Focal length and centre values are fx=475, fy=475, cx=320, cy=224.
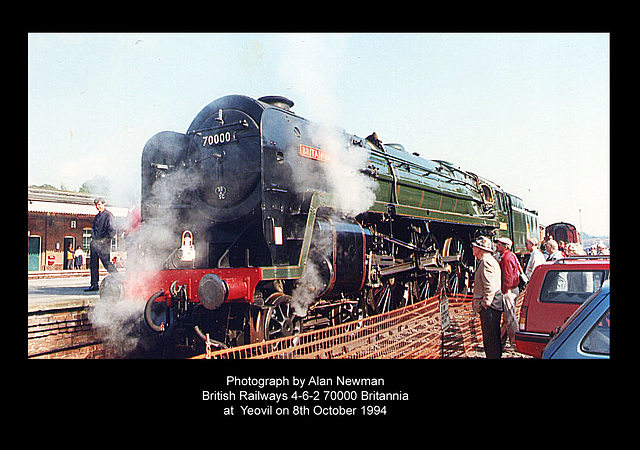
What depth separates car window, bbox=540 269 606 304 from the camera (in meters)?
5.18

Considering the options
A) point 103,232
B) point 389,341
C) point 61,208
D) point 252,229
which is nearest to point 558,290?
point 389,341

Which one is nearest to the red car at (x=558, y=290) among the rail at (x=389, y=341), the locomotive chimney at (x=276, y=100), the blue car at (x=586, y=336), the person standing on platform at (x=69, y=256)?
the rail at (x=389, y=341)

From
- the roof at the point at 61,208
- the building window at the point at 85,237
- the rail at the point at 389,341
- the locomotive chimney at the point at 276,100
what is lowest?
the rail at the point at 389,341

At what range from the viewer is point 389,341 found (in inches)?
202

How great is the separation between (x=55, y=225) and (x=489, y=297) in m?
10.7

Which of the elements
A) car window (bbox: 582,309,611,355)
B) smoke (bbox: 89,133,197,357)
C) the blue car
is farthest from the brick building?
car window (bbox: 582,309,611,355)

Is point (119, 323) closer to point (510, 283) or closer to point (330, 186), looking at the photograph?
point (330, 186)

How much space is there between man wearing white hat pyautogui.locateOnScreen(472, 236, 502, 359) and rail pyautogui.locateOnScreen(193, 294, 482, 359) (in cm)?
39

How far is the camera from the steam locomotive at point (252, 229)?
5305 millimetres

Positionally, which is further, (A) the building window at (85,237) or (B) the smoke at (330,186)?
(A) the building window at (85,237)

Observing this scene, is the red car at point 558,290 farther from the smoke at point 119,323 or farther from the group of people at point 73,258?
the group of people at point 73,258

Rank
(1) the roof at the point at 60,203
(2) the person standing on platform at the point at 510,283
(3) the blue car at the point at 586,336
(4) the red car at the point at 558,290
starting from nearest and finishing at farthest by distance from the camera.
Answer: (3) the blue car at the point at 586,336, (4) the red car at the point at 558,290, (2) the person standing on platform at the point at 510,283, (1) the roof at the point at 60,203
